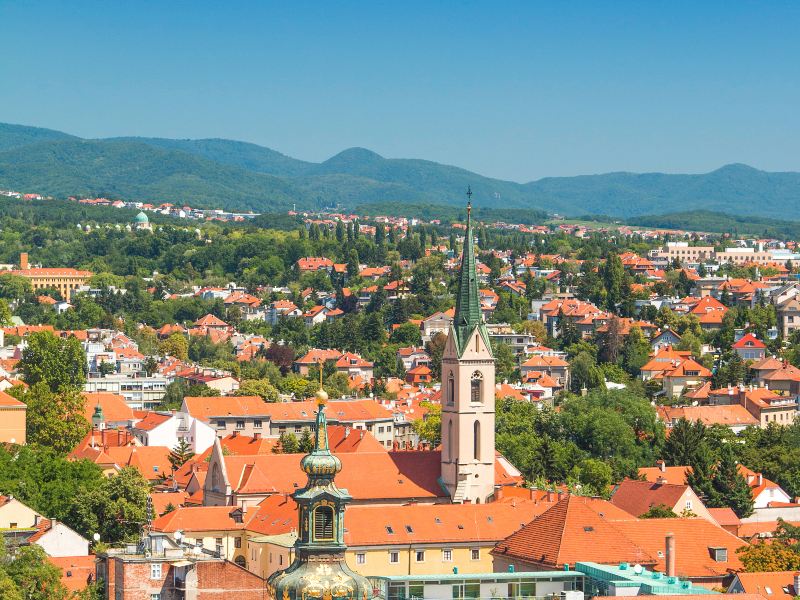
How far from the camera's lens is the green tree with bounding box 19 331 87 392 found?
341 feet

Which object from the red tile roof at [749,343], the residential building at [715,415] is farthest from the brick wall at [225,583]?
the red tile roof at [749,343]

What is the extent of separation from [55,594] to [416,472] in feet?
74.4

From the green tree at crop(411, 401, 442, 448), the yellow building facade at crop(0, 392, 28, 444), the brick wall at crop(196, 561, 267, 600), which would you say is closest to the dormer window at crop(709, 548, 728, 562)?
the brick wall at crop(196, 561, 267, 600)

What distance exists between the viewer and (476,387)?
65.5m

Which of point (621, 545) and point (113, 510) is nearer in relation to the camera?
point (621, 545)

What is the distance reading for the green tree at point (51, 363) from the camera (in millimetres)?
103812

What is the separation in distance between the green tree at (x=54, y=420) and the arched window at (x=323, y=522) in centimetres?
6063

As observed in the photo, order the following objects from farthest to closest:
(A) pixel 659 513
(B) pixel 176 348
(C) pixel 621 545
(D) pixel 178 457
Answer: (B) pixel 176 348 → (D) pixel 178 457 → (A) pixel 659 513 → (C) pixel 621 545

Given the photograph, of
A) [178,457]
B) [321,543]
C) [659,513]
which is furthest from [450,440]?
[321,543]

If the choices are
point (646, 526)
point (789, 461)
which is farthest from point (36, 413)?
point (646, 526)

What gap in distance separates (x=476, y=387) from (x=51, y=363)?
44.9 meters

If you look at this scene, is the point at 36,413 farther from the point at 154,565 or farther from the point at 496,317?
the point at 496,317

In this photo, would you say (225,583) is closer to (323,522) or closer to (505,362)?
(323,522)

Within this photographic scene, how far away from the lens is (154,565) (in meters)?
40.1
